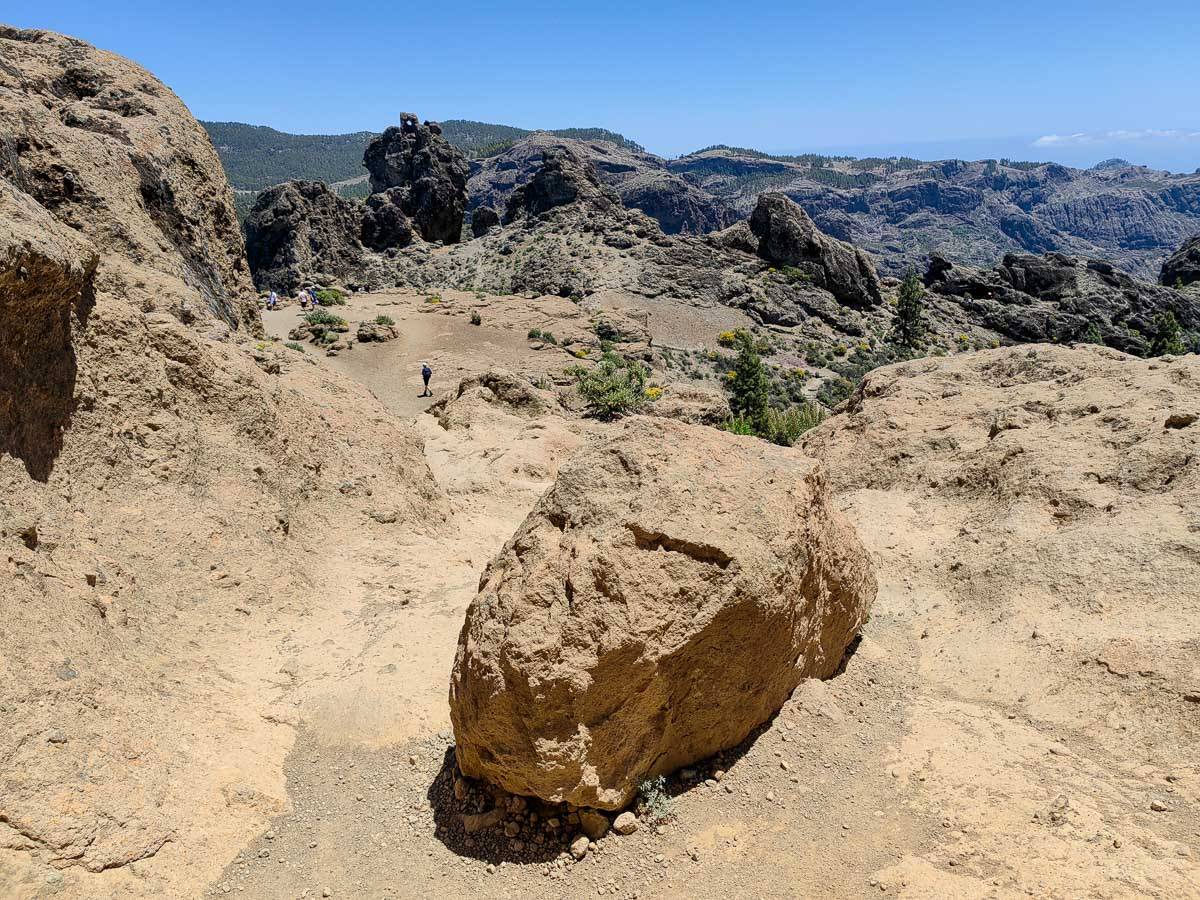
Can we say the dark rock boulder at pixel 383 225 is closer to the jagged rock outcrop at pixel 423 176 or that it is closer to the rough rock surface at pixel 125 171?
the jagged rock outcrop at pixel 423 176

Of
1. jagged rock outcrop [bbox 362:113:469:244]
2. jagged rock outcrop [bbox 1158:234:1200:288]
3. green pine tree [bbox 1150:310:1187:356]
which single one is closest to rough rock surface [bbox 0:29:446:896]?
jagged rock outcrop [bbox 362:113:469:244]

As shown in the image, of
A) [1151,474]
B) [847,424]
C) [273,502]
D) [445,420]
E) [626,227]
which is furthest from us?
[626,227]

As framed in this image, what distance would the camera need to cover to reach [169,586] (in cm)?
844

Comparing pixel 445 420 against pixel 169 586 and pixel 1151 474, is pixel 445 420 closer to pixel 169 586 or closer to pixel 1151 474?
pixel 169 586

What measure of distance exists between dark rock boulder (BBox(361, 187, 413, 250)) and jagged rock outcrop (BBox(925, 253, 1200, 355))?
157 ft

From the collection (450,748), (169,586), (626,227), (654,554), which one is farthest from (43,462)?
(626,227)

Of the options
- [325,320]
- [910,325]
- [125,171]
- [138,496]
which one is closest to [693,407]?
[125,171]

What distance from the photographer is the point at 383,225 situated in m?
63.0

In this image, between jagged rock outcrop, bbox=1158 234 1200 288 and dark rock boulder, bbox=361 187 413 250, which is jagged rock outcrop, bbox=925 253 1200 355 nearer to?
jagged rock outcrop, bbox=1158 234 1200 288

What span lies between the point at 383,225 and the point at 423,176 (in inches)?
282

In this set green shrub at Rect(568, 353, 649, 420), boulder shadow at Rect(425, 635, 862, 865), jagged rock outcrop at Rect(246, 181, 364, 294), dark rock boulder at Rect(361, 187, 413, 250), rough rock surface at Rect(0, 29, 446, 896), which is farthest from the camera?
dark rock boulder at Rect(361, 187, 413, 250)

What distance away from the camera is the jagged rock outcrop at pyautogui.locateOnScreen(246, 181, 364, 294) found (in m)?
53.7

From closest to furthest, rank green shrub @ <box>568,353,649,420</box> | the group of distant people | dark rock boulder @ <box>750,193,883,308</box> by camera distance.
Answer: green shrub @ <box>568,353,649,420</box>
the group of distant people
dark rock boulder @ <box>750,193,883,308</box>

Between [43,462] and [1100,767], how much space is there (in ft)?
35.1
